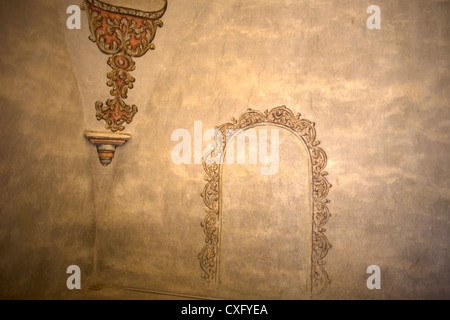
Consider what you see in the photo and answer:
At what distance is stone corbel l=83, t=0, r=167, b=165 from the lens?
3.26 m

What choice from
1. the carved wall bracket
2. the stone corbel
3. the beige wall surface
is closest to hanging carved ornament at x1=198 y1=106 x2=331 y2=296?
the beige wall surface

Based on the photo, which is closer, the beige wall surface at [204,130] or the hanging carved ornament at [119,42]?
the beige wall surface at [204,130]

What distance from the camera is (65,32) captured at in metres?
3.13

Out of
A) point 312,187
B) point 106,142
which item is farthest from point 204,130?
point 312,187

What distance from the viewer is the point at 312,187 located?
3.14m

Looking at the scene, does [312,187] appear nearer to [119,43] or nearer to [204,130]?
[204,130]

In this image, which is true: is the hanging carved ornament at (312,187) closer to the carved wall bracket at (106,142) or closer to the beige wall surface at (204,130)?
the beige wall surface at (204,130)

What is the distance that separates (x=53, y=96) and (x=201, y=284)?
2.20 meters

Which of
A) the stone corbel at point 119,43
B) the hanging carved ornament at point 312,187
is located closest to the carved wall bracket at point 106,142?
the stone corbel at point 119,43

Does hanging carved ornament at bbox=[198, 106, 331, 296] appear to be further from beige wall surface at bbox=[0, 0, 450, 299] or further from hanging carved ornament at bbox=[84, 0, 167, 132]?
hanging carved ornament at bbox=[84, 0, 167, 132]

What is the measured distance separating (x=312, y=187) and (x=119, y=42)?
7.51 ft

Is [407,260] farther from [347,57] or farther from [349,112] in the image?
[347,57]

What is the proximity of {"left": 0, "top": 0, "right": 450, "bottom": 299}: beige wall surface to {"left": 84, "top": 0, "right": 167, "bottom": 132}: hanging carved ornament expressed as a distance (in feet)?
0.29

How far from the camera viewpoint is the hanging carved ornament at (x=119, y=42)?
128 inches
